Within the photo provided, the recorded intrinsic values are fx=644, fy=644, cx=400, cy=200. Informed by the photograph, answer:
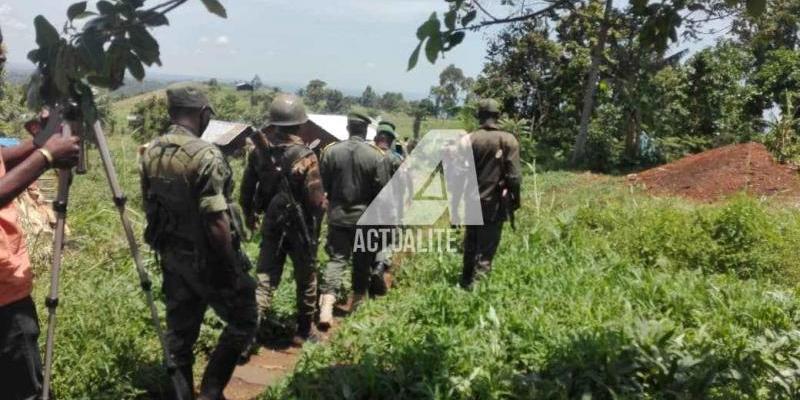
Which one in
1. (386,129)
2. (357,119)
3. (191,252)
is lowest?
(191,252)

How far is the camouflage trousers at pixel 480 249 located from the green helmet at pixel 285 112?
6.77 ft

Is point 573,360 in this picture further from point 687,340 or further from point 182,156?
point 182,156

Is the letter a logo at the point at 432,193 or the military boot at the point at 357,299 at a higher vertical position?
the letter a logo at the point at 432,193

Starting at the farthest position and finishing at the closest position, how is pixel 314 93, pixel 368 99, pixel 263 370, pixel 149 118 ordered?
pixel 368 99
pixel 314 93
pixel 149 118
pixel 263 370

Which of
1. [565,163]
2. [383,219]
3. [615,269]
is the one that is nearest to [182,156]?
[383,219]

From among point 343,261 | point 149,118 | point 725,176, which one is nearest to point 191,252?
point 343,261

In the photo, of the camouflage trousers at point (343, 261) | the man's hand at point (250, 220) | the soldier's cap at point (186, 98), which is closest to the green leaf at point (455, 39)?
the soldier's cap at point (186, 98)

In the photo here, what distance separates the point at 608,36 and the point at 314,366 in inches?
717

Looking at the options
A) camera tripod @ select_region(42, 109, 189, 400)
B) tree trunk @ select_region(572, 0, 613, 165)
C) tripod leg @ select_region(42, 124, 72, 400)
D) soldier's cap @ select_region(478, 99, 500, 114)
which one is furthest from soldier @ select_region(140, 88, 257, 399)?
tree trunk @ select_region(572, 0, 613, 165)

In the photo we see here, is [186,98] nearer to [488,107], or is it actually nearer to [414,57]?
[414,57]

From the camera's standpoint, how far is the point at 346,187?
568 cm

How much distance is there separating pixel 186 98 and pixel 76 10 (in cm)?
151

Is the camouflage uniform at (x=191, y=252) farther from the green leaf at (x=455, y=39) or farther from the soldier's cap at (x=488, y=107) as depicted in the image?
the soldier's cap at (x=488, y=107)

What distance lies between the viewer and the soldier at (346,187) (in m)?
5.68
